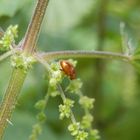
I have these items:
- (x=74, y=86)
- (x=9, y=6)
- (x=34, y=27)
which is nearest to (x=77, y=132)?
(x=74, y=86)

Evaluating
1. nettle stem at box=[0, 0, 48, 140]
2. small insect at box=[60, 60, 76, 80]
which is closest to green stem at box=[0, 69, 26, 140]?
nettle stem at box=[0, 0, 48, 140]

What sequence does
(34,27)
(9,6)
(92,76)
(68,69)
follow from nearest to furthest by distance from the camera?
(34,27) < (68,69) < (9,6) < (92,76)

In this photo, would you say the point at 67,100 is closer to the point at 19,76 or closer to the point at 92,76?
the point at 19,76

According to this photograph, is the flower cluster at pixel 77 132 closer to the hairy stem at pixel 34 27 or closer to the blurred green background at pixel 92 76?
the hairy stem at pixel 34 27

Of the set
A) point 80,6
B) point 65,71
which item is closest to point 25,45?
point 65,71

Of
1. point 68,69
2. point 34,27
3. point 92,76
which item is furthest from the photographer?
point 92,76

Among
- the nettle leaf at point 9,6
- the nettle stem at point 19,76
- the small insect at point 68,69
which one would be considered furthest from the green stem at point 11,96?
the nettle leaf at point 9,6

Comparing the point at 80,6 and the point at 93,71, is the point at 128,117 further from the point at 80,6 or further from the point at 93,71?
the point at 80,6
